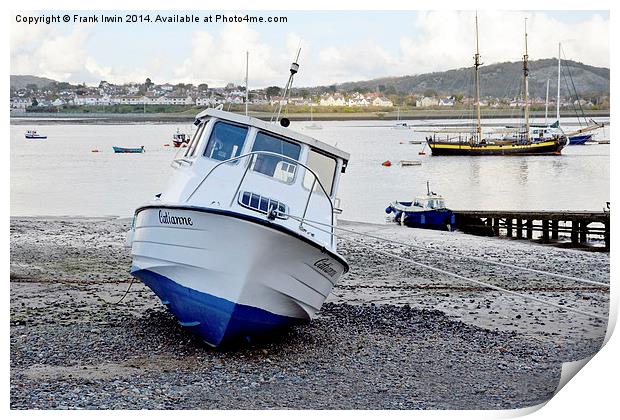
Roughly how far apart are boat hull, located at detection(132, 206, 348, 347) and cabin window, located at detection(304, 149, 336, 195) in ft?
2.74

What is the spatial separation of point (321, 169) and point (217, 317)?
175 centimetres

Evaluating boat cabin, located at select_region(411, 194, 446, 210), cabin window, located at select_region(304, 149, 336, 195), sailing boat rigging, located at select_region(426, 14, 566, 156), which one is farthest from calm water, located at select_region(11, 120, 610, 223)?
cabin window, located at select_region(304, 149, 336, 195)

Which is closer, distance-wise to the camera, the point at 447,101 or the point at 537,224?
the point at 447,101

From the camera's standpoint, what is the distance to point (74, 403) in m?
7.95

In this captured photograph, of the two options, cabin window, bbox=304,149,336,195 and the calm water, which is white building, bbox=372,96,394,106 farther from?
cabin window, bbox=304,149,336,195

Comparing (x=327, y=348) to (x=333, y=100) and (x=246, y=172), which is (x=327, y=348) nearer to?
(x=246, y=172)

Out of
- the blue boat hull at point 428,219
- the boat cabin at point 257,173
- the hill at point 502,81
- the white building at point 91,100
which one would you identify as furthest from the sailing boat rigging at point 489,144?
the boat cabin at point 257,173

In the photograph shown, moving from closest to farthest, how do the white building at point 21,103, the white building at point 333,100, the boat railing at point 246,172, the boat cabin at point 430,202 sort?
the boat railing at point 246,172 → the white building at point 21,103 → the white building at point 333,100 → the boat cabin at point 430,202

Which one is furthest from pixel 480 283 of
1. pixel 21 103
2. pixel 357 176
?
pixel 357 176

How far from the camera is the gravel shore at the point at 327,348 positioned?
324 inches

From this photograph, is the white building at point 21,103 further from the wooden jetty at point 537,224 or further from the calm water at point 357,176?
the wooden jetty at point 537,224

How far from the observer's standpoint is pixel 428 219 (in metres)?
19.9

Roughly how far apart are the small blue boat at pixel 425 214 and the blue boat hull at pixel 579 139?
2997 mm
